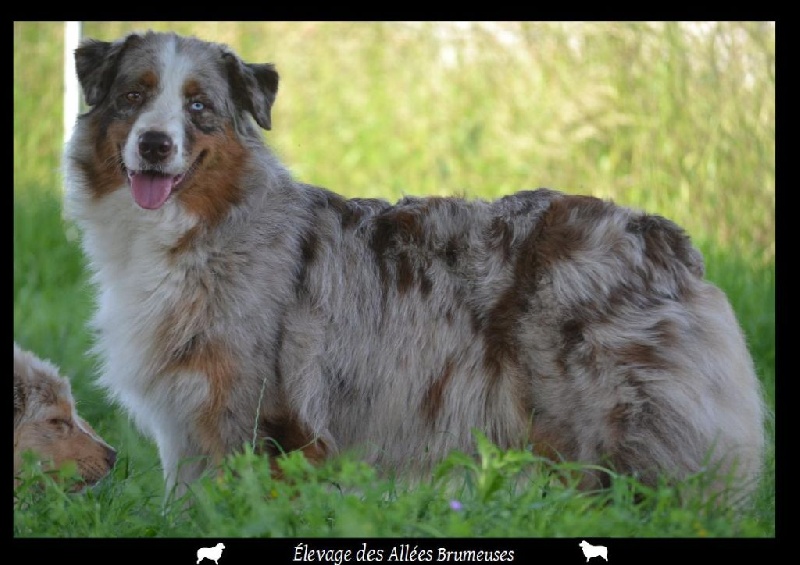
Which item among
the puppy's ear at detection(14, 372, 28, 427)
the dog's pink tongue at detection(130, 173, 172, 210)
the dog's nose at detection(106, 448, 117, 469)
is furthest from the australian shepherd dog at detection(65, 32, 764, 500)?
the puppy's ear at detection(14, 372, 28, 427)

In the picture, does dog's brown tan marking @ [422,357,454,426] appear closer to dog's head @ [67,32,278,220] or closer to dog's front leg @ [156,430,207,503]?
dog's front leg @ [156,430,207,503]

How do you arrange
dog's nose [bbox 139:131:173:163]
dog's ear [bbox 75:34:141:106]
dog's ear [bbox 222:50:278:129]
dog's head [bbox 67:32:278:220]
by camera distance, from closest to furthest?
dog's nose [bbox 139:131:173:163] → dog's head [bbox 67:32:278:220] → dog's ear [bbox 75:34:141:106] → dog's ear [bbox 222:50:278:129]

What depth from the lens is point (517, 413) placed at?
5.15 m

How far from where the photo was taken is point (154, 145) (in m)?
4.92

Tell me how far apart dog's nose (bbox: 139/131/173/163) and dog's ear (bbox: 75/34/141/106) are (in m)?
0.54

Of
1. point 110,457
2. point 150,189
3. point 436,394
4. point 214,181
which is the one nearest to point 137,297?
point 150,189

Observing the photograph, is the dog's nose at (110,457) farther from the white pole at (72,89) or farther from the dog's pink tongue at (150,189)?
the white pole at (72,89)

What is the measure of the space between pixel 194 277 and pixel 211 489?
1.15 meters

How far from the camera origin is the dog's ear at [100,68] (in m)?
5.29

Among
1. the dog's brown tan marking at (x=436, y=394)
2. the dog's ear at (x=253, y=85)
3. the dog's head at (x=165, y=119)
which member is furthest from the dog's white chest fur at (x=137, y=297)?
the dog's brown tan marking at (x=436, y=394)

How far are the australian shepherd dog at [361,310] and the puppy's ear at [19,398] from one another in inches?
17.0
